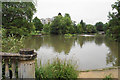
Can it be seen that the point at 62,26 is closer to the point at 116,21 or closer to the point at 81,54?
the point at 81,54

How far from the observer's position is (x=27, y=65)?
1.46 meters

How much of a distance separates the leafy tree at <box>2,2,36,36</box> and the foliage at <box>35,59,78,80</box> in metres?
3.52

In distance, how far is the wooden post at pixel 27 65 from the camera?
56.5 inches

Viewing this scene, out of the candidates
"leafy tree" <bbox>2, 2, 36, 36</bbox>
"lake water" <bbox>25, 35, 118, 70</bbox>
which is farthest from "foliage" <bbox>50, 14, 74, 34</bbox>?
"leafy tree" <bbox>2, 2, 36, 36</bbox>

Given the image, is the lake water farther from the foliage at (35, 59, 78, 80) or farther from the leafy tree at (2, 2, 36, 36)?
the leafy tree at (2, 2, 36, 36)

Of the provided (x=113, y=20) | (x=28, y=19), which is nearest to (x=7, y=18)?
(x=28, y=19)

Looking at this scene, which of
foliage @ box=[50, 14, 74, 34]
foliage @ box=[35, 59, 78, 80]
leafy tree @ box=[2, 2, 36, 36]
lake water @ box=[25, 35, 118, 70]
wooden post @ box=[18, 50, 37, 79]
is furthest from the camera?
foliage @ box=[50, 14, 74, 34]

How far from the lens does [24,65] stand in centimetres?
147

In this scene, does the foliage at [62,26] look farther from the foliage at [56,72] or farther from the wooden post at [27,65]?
the wooden post at [27,65]

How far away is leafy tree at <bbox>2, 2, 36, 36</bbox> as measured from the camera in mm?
5547

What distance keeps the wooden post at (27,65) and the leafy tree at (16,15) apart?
4.25 meters

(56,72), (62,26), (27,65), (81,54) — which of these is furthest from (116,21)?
(62,26)

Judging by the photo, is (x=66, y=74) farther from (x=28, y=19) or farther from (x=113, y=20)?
(x=28, y=19)

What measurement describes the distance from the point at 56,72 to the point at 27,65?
1201 mm
